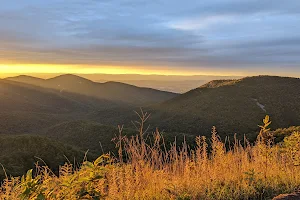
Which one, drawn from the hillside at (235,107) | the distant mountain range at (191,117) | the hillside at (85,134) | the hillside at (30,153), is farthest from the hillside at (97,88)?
the hillside at (30,153)

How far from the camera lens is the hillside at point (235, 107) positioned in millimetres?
43469

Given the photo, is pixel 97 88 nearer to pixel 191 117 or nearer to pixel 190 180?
pixel 191 117

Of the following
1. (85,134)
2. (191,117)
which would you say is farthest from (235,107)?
(85,134)

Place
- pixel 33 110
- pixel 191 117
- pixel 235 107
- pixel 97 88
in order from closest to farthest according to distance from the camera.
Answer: pixel 191 117 < pixel 235 107 < pixel 33 110 < pixel 97 88

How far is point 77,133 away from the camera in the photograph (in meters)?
41.5

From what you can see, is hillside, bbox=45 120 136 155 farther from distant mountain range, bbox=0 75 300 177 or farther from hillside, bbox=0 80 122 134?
hillside, bbox=0 80 122 134

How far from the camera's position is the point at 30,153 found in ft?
82.9

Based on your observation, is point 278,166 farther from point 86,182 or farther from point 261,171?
point 86,182

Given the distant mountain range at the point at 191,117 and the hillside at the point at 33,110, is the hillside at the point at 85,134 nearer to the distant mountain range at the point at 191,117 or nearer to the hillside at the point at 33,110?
the distant mountain range at the point at 191,117

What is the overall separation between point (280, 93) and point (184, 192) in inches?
2217

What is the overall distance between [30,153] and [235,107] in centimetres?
3584

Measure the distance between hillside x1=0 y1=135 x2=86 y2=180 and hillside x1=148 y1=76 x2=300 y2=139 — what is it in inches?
748

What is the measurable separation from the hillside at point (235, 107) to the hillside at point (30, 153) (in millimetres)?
18987

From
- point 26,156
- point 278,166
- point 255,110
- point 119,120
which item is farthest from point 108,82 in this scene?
point 278,166
